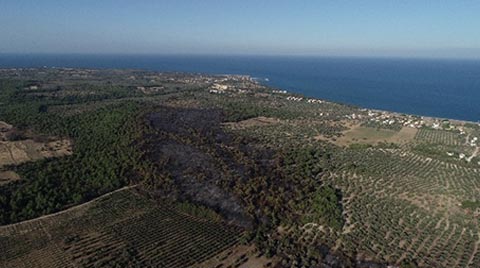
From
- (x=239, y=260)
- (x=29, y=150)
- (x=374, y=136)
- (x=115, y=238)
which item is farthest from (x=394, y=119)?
(x=29, y=150)

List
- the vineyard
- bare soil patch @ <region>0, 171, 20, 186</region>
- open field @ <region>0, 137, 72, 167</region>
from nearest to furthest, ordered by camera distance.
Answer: the vineyard → bare soil patch @ <region>0, 171, 20, 186</region> → open field @ <region>0, 137, 72, 167</region>

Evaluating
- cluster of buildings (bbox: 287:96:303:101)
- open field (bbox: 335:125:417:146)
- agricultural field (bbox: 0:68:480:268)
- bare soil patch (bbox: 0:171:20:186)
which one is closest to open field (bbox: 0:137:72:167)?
agricultural field (bbox: 0:68:480:268)

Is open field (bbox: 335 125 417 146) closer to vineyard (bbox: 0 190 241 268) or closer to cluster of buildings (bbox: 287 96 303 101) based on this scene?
cluster of buildings (bbox: 287 96 303 101)

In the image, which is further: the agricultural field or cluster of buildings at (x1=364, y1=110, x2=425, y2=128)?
cluster of buildings at (x1=364, y1=110, x2=425, y2=128)

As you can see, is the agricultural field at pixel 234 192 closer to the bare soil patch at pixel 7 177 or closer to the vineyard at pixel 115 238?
the vineyard at pixel 115 238

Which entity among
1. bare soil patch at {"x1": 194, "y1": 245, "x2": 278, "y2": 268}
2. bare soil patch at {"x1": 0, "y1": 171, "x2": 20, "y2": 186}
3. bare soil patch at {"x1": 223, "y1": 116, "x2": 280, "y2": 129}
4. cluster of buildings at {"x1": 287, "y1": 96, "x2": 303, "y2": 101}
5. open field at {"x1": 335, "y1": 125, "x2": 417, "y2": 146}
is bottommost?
bare soil patch at {"x1": 194, "y1": 245, "x2": 278, "y2": 268}

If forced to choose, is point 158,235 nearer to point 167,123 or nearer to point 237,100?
point 167,123
